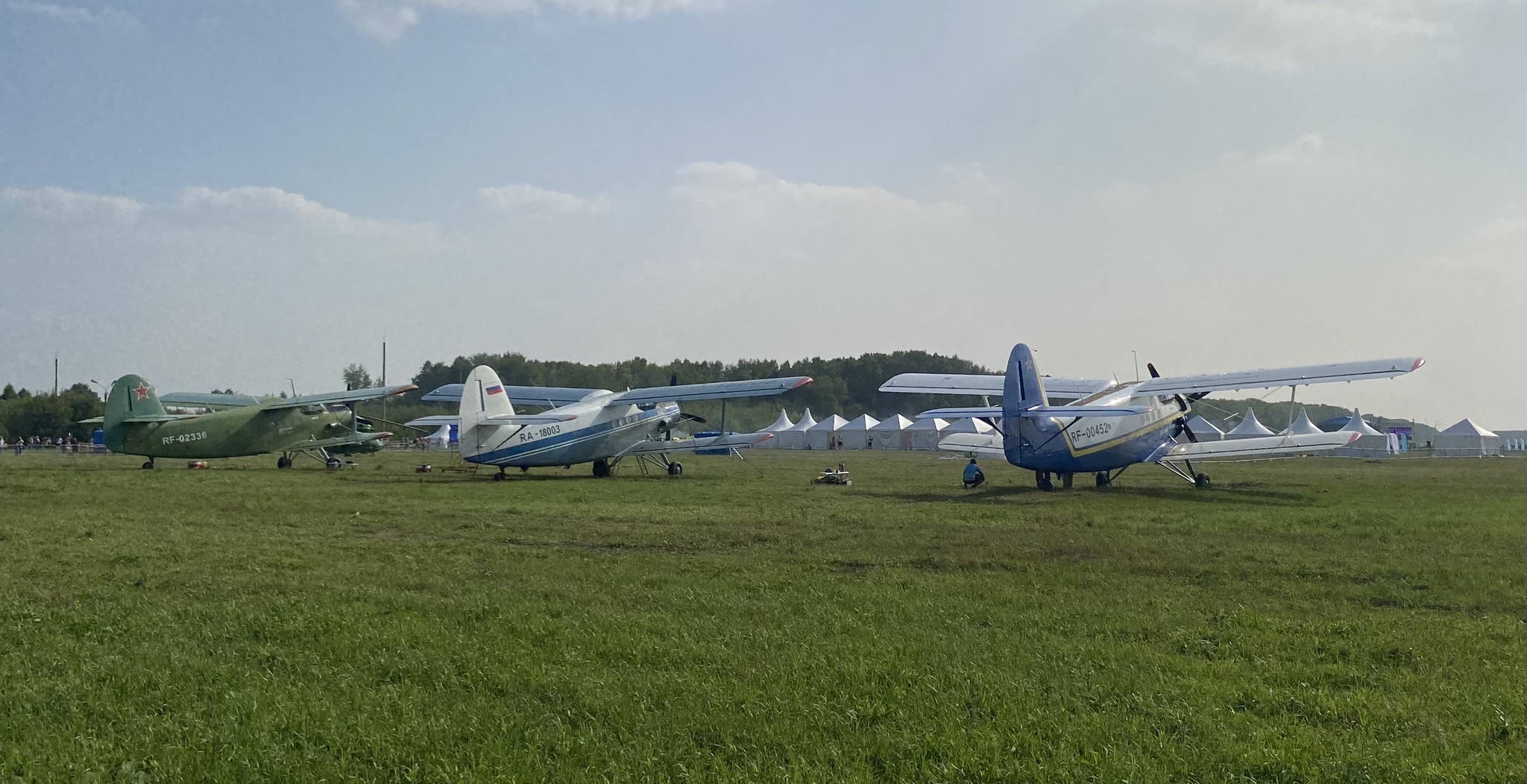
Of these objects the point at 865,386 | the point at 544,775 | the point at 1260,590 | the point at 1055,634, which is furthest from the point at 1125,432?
the point at 865,386

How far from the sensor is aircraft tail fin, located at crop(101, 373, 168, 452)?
2753 cm

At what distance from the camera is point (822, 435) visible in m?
65.2

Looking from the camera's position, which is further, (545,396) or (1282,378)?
A: (545,396)

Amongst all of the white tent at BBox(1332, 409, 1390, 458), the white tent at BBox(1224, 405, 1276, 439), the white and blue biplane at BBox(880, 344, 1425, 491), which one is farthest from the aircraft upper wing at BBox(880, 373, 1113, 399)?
the white tent at BBox(1332, 409, 1390, 458)

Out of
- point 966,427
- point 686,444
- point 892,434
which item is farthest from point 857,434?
point 686,444

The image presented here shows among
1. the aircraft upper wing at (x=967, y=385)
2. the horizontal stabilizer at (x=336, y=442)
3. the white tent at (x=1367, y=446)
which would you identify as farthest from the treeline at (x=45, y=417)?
the white tent at (x=1367, y=446)

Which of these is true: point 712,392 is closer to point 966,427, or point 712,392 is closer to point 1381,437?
point 966,427

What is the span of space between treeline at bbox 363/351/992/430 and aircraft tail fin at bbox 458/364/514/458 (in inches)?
2026

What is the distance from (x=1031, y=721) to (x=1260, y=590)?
190 inches

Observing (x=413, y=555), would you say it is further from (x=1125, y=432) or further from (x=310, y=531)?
(x=1125, y=432)

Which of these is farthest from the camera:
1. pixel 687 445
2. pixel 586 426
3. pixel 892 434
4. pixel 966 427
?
pixel 966 427

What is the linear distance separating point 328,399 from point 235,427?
2945mm

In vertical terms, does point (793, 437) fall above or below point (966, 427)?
below

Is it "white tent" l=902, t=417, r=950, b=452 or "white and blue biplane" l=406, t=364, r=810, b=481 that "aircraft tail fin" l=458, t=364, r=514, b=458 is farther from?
"white tent" l=902, t=417, r=950, b=452
